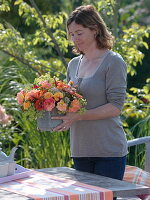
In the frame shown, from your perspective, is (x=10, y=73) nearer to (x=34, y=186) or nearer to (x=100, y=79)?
(x=100, y=79)

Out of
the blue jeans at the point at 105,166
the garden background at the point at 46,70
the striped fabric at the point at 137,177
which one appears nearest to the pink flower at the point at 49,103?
the blue jeans at the point at 105,166

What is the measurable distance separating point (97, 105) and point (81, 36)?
15.9 inches

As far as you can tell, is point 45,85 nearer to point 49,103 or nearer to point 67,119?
point 49,103

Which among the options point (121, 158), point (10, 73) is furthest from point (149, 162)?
point (10, 73)

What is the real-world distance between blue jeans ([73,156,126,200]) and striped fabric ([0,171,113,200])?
10.7 inches

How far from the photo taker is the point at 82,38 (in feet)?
10.8

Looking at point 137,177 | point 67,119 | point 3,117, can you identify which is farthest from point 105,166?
point 3,117

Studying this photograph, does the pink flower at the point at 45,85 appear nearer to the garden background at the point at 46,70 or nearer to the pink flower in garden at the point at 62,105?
the pink flower in garden at the point at 62,105

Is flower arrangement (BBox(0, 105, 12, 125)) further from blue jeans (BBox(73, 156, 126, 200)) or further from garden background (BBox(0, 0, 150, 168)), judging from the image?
blue jeans (BBox(73, 156, 126, 200))

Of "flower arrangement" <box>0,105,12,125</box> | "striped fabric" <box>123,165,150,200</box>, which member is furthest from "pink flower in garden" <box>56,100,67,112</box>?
"flower arrangement" <box>0,105,12,125</box>

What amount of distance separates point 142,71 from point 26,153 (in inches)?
117

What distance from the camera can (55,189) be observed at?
273 centimetres

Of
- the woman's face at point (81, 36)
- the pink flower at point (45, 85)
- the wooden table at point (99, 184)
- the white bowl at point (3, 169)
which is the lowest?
the wooden table at point (99, 184)

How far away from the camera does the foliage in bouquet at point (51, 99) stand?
9.89ft
